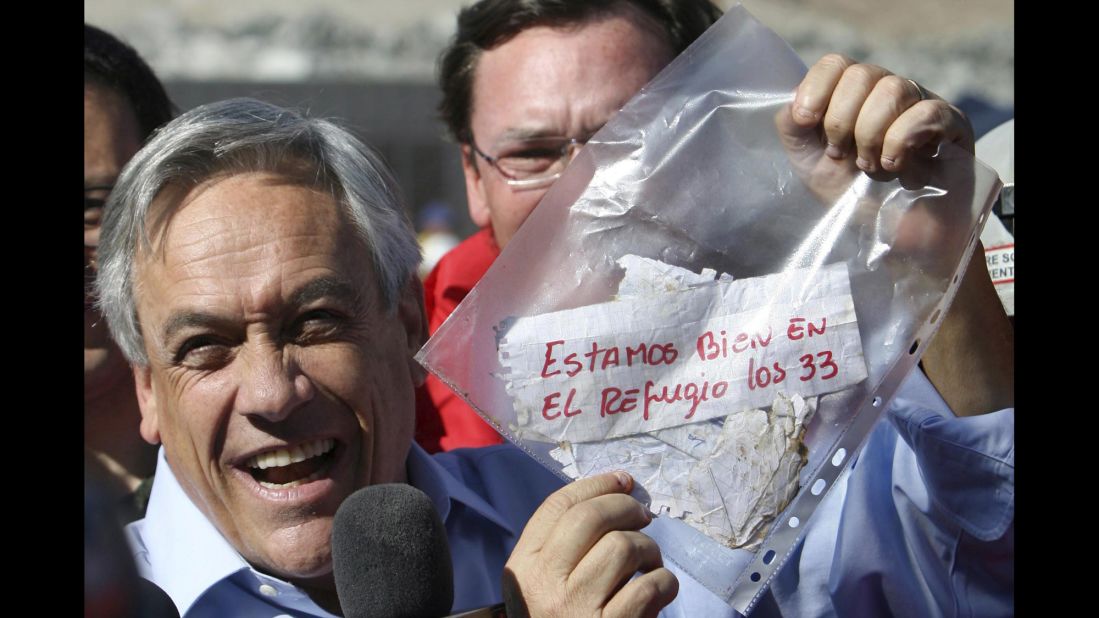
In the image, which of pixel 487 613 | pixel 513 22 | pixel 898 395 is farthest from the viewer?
pixel 513 22

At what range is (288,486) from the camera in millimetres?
1895

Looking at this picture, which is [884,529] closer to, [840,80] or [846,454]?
[846,454]

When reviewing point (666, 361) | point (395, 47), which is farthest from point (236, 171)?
point (395, 47)

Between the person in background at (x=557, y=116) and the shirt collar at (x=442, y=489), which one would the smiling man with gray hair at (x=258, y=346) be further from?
the person in background at (x=557, y=116)

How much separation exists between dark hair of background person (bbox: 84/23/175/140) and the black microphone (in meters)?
1.57

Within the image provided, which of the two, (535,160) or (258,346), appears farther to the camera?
(535,160)

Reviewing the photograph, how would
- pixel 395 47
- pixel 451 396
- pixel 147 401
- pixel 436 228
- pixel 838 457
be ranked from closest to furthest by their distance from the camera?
pixel 838 457 < pixel 147 401 < pixel 451 396 < pixel 436 228 < pixel 395 47

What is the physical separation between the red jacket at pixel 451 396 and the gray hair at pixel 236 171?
55 centimetres

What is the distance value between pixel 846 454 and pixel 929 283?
0.86 ft

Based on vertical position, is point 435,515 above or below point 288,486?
above

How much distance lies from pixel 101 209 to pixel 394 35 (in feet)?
28.4

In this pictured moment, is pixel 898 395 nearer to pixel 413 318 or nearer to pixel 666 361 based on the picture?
pixel 666 361

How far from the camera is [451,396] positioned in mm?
2992
